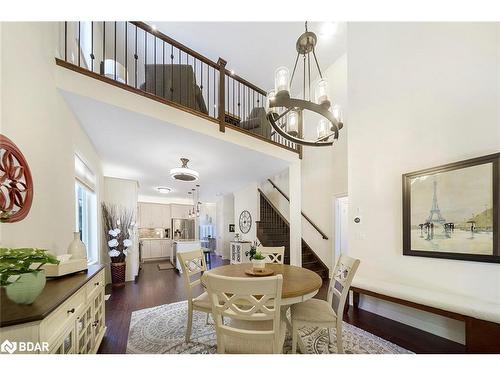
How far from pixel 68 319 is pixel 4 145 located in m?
1.14

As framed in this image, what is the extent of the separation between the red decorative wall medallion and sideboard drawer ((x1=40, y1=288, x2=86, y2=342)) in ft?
2.10

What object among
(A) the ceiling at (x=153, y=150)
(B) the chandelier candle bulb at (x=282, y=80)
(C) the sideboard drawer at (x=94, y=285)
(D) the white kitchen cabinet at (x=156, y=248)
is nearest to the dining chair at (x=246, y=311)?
(C) the sideboard drawer at (x=94, y=285)

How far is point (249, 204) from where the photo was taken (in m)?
6.84

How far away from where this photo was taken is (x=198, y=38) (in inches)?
197

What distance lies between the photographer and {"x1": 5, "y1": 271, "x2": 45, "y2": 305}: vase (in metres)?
1.11

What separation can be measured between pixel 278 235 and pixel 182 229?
179 inches

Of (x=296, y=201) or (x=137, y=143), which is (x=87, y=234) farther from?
(x=296, y=201)

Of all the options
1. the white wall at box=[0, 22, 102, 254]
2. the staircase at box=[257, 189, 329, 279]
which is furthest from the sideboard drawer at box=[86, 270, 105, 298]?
the staircase at box=[257, 189, 329, 279]

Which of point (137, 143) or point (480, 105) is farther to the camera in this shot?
point (137, 143)

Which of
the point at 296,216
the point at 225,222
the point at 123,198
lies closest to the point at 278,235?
the point at 296,216

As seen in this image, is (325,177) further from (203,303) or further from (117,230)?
(117,230)

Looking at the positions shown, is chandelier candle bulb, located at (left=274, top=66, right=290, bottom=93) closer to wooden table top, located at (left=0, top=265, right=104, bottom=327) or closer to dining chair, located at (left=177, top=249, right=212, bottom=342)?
dining chair, located at (left=177, top=249, right=212, bottom=342)

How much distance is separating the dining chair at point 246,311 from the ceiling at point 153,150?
2.24 meters
